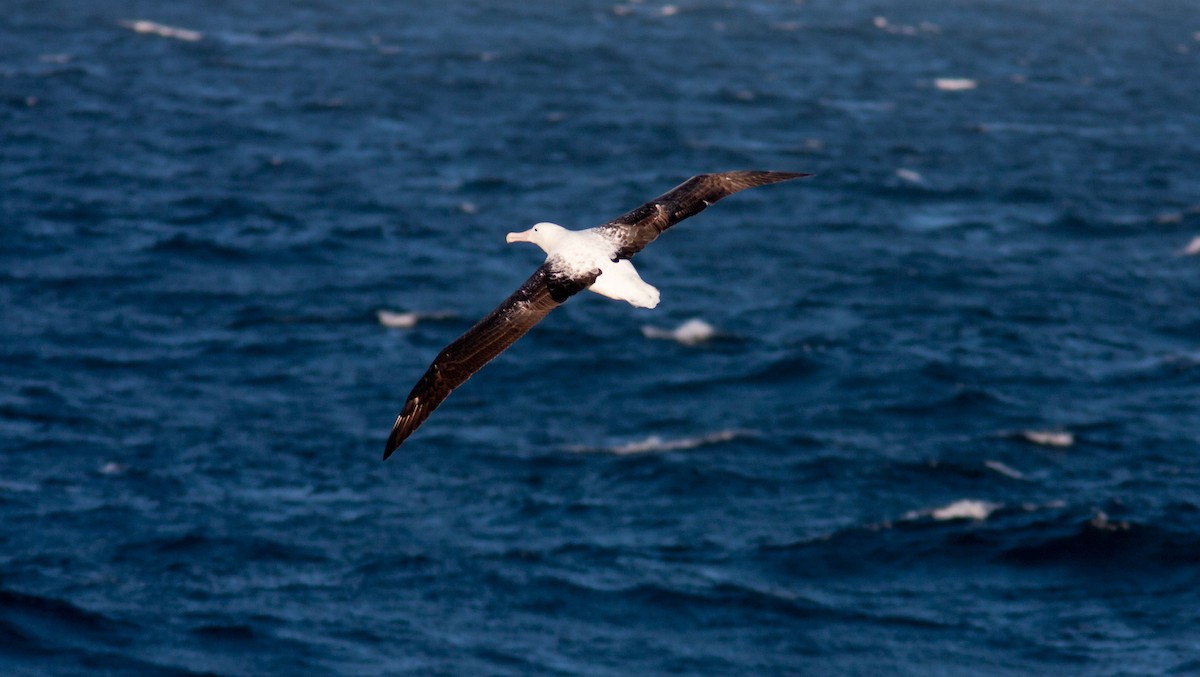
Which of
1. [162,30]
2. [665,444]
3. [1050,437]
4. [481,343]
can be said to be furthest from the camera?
[162,30]

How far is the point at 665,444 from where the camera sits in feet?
124

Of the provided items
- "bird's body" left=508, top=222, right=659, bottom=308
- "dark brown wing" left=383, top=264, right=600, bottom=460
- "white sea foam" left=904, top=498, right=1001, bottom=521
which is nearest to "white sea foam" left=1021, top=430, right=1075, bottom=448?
"white sea foam" left=904, top=498, right=1001, bottom=521

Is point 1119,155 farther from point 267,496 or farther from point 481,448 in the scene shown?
point 267,496

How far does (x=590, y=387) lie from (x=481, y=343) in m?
23.5

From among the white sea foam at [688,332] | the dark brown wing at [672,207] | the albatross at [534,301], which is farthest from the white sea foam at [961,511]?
the albatross at [534,301]

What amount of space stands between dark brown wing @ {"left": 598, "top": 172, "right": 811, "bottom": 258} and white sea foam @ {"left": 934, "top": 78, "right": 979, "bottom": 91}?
58.3m

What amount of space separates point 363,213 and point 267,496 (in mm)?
20331

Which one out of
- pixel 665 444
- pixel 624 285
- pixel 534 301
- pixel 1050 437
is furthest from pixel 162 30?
pixel 624 285

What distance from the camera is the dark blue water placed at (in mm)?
31750

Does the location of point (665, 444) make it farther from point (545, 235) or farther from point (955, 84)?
point (955, 84)

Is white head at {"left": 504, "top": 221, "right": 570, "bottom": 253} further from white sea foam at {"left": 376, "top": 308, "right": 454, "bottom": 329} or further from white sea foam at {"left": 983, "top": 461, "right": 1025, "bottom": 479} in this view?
white sea foam at {"left": 376, "top": 308, "right": 454, "bottom": 329}

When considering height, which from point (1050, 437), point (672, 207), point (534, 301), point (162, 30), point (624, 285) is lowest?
point (1050, 437)

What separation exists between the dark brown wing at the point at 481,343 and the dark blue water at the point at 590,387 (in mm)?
14033

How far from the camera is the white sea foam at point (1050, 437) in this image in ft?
124
